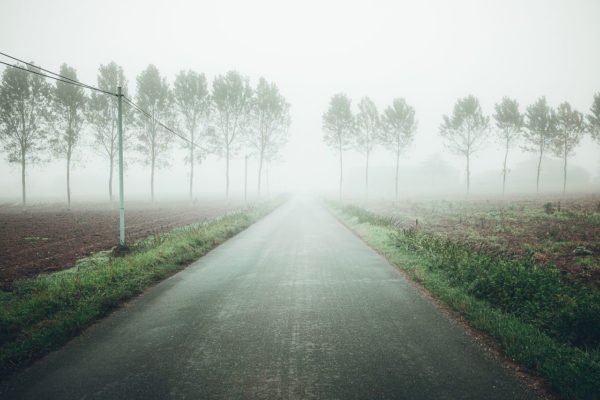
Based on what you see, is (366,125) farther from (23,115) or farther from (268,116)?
(23,115)

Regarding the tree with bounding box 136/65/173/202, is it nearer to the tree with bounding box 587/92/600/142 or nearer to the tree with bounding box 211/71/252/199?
the tree with bounding box 211/71/252/199

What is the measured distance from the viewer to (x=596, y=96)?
33688mm

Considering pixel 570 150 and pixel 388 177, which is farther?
pixel 388 177

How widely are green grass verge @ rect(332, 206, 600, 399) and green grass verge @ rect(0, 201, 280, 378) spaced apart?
23.2ft

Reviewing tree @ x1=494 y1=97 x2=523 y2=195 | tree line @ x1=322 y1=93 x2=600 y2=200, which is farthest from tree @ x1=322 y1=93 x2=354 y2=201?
tree @ x1=494 y1=97 x2=523 y2=195

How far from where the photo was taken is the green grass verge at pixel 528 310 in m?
3.32

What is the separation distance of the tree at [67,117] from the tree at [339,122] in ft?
99.0

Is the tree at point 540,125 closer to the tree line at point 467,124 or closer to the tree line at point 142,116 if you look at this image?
the tree line at point 467,124

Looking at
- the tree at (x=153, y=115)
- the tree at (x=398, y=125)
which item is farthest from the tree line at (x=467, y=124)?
the tree at (x=153, y=115)

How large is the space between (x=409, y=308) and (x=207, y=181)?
129m

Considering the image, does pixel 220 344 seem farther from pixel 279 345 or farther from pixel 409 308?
pixel 409 308

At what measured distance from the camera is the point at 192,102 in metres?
32.8

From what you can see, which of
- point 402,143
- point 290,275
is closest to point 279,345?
point 290,275

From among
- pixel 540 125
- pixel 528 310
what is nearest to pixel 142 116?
pixel 528 310
